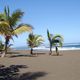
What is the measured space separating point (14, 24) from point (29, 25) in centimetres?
150

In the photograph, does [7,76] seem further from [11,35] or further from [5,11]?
[5,11]

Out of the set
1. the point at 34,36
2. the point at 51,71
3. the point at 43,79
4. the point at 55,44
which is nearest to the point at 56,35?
the point at 55,44

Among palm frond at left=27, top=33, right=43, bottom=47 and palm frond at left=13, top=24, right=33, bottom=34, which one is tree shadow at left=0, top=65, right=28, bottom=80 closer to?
palm frond at left=13, top=24, right=33, bottom=34

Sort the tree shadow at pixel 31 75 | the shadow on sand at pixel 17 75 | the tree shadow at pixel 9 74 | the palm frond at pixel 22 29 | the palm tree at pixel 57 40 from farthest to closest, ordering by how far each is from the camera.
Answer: the palm tree at pixel 57 40 < the palm frond at pixel 22 29 < the tree shadow at pixel 9 74 < the shadow on sand at pixel 17 75 < the tree shadow at pixel 31 75

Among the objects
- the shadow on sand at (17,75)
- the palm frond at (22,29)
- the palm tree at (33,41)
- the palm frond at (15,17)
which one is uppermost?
the palm frond at (15,17)

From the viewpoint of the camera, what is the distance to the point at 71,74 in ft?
38.2

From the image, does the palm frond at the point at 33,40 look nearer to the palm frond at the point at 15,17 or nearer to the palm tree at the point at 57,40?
the palm tree at the point at 57,40

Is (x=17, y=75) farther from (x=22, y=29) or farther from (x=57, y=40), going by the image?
(x=57, y=40)

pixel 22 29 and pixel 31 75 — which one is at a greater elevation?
pixel 22 29

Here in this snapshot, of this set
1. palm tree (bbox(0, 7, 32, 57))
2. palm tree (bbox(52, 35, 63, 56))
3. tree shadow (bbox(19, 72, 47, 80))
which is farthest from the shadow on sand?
palm tree (bbox(52, 35, 63, 56))

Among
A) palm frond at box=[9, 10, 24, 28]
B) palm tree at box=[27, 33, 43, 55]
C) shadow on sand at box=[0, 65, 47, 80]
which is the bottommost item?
shadow on sand at box=[0, 65, 47, 80]

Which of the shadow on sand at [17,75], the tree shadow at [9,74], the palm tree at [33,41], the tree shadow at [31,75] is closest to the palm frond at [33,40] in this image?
the palm tree at [33,41]

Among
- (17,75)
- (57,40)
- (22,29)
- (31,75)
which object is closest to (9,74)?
(17,75)

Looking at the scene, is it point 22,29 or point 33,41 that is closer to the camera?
point 22,29
